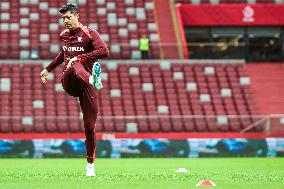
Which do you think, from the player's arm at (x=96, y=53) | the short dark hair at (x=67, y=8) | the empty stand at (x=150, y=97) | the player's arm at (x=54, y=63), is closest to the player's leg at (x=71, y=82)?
the player's arm at (x=96, y=53)

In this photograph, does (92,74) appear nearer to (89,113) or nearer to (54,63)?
(89,113)

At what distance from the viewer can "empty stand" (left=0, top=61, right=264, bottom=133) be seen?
76.8 ft

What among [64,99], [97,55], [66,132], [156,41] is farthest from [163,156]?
[97,55]

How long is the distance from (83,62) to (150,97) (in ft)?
55.2

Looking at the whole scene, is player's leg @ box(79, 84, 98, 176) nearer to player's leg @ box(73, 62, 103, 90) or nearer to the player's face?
player's leg @ box(73, 62, 103, 90)

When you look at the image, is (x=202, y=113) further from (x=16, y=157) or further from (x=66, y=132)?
(x=16, y=157)

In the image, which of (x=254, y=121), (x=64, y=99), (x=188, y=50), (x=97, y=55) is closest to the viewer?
(x=97, y=55)

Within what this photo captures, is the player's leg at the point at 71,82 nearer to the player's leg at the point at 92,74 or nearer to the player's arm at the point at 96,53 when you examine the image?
the player's leg at the point at 92,74

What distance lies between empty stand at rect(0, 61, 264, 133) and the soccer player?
12.3 metres

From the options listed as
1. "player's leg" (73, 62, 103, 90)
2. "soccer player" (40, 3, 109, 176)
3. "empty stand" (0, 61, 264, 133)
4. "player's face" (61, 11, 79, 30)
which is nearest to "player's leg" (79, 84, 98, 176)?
"soccer player" (40, 3, 109, 176)

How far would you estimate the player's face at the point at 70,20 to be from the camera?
33.2 ft

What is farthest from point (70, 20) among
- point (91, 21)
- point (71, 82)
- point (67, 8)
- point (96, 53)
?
point (91, 21)

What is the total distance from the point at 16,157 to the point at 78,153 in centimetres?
171

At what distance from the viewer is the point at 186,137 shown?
24.1m
